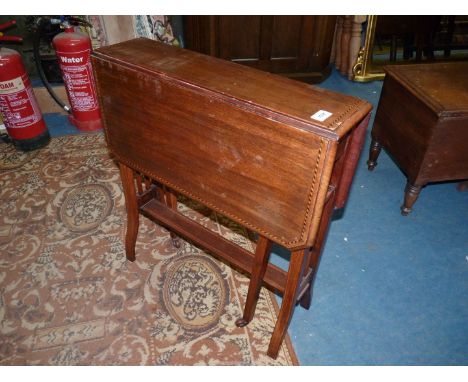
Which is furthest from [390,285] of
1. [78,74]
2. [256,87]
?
[78,74]

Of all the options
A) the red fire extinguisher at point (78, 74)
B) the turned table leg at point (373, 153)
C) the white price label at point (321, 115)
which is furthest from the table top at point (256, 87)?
the turned table leg at point (373, 153)

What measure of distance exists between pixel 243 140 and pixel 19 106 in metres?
2.74

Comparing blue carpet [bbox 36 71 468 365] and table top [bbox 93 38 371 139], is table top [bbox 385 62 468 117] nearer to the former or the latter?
blue carpet [bbox 36 71 468 365]

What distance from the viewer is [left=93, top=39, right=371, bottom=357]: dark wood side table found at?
127 centimetres

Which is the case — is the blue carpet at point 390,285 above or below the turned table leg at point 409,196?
below

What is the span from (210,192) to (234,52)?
3029mm

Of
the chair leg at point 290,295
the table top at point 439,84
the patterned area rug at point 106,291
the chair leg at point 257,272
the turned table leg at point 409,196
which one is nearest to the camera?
the chair leg at point 290,295

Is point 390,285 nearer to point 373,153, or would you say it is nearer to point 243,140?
point 373,153

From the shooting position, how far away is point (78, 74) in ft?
10.9

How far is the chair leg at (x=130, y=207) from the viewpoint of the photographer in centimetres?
204

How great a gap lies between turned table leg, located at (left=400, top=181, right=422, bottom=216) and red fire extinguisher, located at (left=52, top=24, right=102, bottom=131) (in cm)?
265

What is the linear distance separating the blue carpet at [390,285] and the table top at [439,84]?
89 cm

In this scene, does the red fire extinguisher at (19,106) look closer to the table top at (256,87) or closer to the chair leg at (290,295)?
the table top at (256,87)
